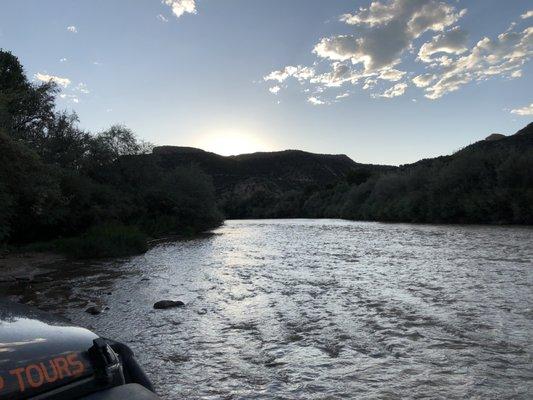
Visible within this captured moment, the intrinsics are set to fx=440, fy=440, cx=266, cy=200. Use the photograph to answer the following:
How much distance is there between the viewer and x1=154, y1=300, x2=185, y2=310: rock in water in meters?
10.2

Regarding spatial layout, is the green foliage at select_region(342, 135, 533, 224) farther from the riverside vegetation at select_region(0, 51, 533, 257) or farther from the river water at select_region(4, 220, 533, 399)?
the river water at select_region(4, 220, 533, 399)

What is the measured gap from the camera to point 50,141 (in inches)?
1181

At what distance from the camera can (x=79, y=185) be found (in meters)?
27.7

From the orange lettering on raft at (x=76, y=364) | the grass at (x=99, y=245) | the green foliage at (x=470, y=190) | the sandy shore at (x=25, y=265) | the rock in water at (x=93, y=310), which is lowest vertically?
the sandy shore at (x=25, y=265)

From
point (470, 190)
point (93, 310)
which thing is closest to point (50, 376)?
point (93, 310)

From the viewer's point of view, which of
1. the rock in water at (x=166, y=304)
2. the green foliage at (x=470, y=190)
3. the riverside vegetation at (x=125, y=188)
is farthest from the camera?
the green foliage at (x=470, y=190)

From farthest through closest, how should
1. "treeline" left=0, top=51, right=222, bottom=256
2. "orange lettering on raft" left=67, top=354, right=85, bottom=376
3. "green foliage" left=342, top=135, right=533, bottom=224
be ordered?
"green foliage" left=342, top=135, right=533, bottom=224, "treeline" left=0, top=51, right=222, bottom=256, "orange lettering on raft" left=67, top=354, right=85, bottom=376

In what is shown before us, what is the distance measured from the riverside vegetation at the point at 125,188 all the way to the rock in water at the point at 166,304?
25.8 feet

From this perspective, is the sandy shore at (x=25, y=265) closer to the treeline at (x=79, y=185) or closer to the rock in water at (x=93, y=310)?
the treeline at (x=79, y=185)

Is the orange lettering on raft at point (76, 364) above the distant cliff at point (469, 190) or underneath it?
underneath

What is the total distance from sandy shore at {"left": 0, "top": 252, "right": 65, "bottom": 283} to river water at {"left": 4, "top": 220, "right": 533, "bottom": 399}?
4.37 ft

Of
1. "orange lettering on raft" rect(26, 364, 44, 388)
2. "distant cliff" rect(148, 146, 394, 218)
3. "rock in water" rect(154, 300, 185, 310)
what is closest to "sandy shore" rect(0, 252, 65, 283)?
"rock in water" rect(154, 300, 185, 310)

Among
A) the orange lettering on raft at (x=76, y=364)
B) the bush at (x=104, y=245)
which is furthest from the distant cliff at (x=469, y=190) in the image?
the orange lettering on raft at (x=76, y=364)

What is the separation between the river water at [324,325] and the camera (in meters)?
5.52
